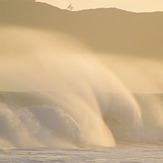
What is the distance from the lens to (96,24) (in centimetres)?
17838

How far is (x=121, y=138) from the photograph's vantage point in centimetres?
2781

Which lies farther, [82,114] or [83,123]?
[82,114]

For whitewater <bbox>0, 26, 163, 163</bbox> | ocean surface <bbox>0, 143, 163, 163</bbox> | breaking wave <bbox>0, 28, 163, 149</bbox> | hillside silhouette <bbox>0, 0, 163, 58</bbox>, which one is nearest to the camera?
ocean surface <bbox>0, 143, 163, 163</bbox>

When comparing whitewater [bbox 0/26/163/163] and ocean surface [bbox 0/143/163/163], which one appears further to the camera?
whitewater [bbox 0/26/163/163]

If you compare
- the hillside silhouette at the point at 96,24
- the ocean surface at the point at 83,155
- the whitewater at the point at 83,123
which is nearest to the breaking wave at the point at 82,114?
the whitewater at the point at 83,123

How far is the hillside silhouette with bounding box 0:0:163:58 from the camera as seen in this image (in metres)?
168

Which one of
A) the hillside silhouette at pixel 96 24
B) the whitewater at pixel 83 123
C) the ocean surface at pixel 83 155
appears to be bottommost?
the ocean surface at pixel 83 155

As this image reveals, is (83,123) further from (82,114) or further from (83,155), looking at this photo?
(83,155)

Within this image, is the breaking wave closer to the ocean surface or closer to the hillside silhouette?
the ocean surface

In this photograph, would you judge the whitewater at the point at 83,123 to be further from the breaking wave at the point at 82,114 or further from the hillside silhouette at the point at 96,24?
the hillside silhouette at the point at 96,24

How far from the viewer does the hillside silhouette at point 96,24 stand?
168m

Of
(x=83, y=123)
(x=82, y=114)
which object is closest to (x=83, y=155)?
(x=83, y=123)

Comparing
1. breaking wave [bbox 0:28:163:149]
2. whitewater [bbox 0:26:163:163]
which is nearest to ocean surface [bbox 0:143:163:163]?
whitewater [bbox 0:26:163:163]

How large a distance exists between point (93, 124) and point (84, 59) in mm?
14514
